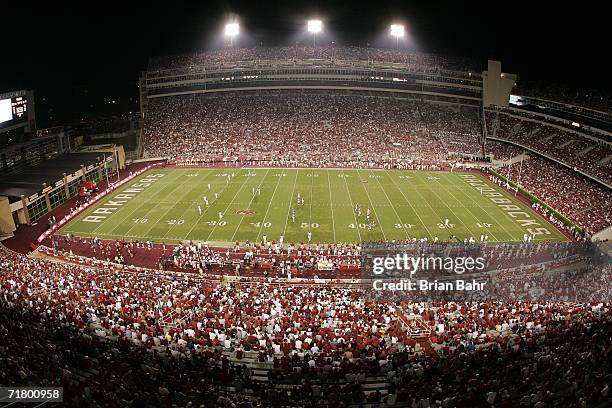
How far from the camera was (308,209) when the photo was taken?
37219 mm

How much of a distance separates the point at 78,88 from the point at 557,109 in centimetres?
7367

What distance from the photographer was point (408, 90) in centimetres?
6456

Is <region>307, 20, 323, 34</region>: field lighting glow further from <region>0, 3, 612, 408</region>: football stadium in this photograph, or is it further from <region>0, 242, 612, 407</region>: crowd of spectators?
<region>0, 242, 612, 407</region>: crowd of spectators

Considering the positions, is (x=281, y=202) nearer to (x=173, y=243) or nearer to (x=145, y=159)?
(x=173, y=243)

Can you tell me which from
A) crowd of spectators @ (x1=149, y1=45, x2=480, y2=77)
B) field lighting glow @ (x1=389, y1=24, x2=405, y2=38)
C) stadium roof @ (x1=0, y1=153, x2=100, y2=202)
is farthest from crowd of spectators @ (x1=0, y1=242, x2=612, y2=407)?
field lighting glow @ (x1=389, y1=24, x2=405, y2=38)

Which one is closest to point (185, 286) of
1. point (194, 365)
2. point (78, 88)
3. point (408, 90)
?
point (194, 365)

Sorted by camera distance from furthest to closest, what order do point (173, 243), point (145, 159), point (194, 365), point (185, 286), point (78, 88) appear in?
point (78, 88) < point (145, 159) < point (173, 243) < point (185, 286) < point (194, 365)

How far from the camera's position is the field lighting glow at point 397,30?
225 ft

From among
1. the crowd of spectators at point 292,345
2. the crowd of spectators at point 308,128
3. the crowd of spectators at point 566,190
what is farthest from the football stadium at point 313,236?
the crowd of spectators at point 308,128

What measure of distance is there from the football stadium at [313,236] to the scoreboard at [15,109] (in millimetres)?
173

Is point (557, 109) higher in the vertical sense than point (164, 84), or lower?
lower

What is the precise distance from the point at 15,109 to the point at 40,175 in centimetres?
846

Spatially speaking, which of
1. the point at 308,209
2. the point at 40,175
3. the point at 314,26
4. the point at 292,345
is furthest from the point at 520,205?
the point at 314,26

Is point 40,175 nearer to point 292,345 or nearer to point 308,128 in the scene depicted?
point 308,128
